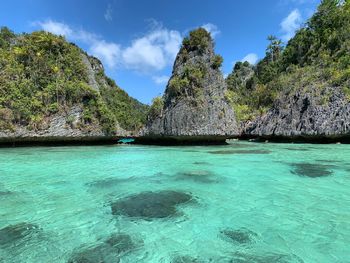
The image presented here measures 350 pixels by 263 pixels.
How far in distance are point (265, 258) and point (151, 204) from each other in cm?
241

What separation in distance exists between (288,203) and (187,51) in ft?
153

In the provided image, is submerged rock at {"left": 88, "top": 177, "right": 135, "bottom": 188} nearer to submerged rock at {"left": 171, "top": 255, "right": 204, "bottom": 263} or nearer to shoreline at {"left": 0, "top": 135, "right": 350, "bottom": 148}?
submerged rock at {"left": 171, "top": 255, "right": 204, "bottom": 263}

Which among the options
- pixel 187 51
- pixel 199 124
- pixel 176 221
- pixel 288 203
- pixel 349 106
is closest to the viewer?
pixel 176 221

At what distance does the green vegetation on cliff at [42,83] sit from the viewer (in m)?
41.6

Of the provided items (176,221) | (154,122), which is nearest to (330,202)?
(176,221)

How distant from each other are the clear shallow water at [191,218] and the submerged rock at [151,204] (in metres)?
0.08

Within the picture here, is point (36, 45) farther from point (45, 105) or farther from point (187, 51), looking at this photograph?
point (187, 51)

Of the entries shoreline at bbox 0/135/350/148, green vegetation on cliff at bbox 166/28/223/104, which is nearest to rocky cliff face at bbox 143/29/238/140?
green vegetation on cliff at bbox 166/28/223/104

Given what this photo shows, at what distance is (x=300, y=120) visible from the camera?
32.0m

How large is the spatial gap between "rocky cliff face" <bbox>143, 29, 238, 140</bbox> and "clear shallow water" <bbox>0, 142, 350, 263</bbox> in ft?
119

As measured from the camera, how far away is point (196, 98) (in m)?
45.4

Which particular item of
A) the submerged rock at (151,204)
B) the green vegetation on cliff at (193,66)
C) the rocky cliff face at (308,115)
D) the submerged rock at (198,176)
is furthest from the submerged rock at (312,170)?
the green vegetation on cliff at (193,66)

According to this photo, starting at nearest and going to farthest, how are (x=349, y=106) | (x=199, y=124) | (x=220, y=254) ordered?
(x=220, y=254) < (x=349, y=106) < (x=199, y=124)

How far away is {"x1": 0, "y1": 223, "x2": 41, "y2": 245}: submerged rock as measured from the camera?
11.1ft
